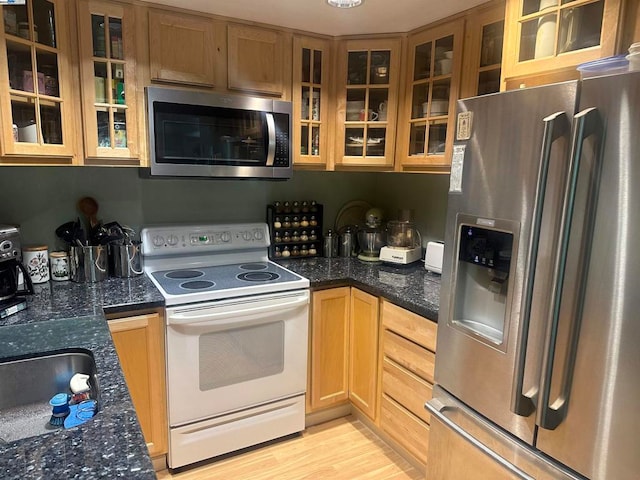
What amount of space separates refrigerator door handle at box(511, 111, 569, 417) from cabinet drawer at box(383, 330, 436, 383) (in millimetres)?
557

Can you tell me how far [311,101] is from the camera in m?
2.38

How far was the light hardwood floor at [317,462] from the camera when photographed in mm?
2078

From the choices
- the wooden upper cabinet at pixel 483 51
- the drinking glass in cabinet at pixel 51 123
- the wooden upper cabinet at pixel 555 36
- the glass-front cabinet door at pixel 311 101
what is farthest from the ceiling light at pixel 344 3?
the drinking glass in cabinet at pixel 51 123

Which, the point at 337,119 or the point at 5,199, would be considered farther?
the point at 337,119

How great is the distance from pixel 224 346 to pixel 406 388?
0.88 m

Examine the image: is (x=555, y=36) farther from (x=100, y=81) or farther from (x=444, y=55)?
(x=100, y=81)

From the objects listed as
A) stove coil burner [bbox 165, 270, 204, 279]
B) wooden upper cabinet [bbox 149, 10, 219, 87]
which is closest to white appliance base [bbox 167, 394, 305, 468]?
stove coil burner [bbox 165, 270, 204, 279]

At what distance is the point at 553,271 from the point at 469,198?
37 cm

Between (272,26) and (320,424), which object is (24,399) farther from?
(272,26)

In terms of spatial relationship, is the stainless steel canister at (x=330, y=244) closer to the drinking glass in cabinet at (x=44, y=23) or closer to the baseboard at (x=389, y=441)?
the baseboard at (x=389, y=441)

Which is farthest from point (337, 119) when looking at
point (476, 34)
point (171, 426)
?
point (171, 426)

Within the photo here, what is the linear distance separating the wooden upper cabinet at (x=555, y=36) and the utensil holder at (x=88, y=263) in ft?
6.42

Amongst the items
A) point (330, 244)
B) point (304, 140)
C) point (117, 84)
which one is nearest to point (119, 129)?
point (117, 84)

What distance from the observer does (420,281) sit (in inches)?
88.6
